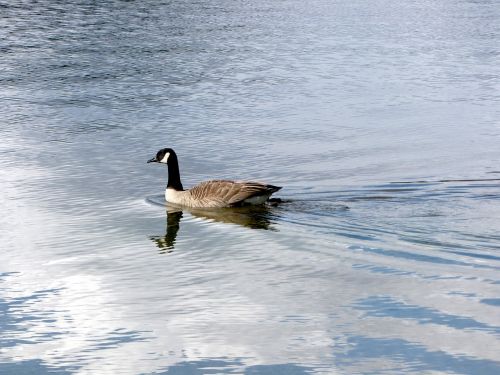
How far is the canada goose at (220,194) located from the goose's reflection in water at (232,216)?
0.33ft

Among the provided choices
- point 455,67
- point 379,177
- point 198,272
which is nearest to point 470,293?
point 198,272

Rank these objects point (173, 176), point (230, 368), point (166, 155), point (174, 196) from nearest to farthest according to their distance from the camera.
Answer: point (230, 368), point (174, 196), point (173, 176), point (166, 155)

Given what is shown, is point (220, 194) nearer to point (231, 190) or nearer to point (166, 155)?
point (231, 190)

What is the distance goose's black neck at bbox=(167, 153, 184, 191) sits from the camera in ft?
51.9

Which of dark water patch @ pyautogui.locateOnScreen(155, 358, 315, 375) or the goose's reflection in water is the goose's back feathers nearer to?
the goose's reflection in water

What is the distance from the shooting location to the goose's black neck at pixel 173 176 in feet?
51.9

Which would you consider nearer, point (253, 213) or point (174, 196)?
point (253, 213)

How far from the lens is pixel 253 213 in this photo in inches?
598

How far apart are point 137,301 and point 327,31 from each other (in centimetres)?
2559

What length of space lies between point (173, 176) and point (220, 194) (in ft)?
3.63

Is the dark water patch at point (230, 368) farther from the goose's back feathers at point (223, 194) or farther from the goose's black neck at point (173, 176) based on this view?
the goose's black neck at point (173, 176)

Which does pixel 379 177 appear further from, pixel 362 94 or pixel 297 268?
pixel 362 94

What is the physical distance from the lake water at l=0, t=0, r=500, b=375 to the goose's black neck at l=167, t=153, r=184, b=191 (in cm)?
36

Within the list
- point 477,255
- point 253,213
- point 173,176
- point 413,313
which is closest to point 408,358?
point 413,313
